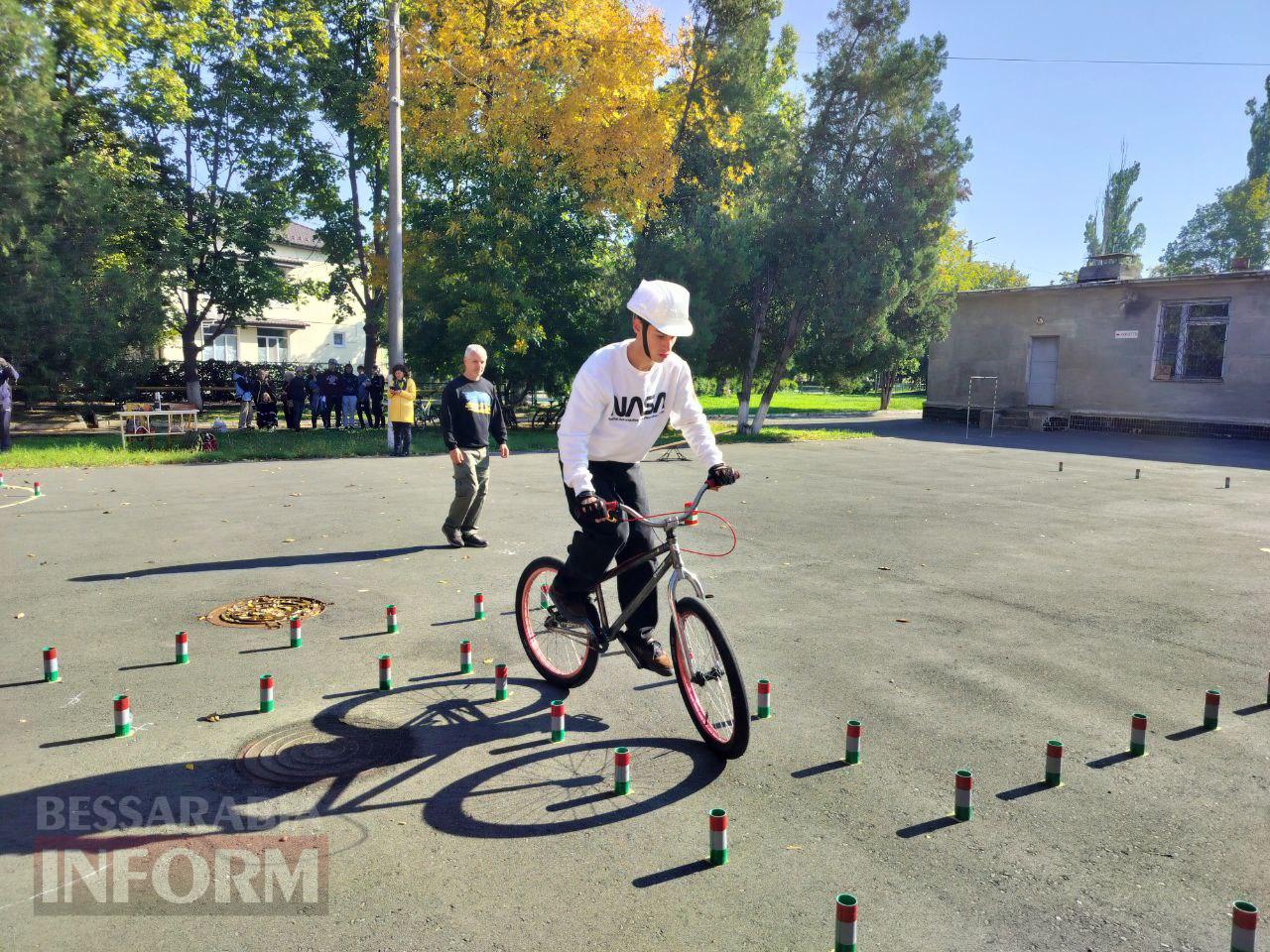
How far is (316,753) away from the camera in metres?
4.40

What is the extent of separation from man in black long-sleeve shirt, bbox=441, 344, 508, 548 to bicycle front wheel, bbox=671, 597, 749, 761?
5297mm

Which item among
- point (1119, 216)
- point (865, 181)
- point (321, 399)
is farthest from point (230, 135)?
point (1119, 216)

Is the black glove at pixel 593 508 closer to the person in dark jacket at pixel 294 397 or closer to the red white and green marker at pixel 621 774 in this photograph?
the red white and green marker at pixel 621 774

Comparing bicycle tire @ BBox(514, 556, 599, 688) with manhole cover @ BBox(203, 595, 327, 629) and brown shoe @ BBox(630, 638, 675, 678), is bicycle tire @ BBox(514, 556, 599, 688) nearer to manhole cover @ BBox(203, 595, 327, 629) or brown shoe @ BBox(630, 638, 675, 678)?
brown shoe @ BBox(630, 638, 675, 678)

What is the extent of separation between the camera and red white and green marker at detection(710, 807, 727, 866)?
3457mm

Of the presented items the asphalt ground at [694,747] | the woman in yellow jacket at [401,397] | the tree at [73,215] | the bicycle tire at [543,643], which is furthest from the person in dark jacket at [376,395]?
the bicycle tire at [543,643]

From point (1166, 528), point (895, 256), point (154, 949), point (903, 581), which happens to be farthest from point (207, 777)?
point (895, 256)

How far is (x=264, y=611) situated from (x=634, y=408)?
4.08 meters

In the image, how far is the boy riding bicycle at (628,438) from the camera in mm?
4539

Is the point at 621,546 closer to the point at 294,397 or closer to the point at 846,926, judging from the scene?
the point at 846,926

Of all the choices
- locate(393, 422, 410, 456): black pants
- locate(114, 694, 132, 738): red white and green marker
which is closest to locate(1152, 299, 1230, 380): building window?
locate(393, 422, 410, 456): black pants

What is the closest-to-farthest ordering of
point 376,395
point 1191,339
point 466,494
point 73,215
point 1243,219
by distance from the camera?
point 466,494 → point 73,215 → point 376,395 → point 1191,339 → point 1243,219

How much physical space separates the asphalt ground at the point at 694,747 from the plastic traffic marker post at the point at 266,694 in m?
0.10

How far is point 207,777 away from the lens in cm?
409
